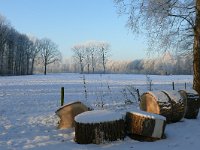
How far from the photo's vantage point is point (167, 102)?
11.4m

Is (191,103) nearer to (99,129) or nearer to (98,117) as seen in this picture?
(98,117)

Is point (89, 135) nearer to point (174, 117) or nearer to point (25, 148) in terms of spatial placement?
A: point (25, 148)

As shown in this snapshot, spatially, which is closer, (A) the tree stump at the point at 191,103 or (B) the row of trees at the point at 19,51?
(A) the tree stump at the point at 191,103

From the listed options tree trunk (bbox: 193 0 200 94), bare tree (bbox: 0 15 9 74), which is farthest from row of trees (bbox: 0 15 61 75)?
tree trunk (bbox: 193 0 200 94)

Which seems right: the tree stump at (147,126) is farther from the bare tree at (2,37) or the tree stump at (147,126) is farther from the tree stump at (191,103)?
the bare tree at (2,37)

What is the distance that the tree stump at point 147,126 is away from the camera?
9.35 meters

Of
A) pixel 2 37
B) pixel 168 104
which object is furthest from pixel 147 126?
pixel 2 37

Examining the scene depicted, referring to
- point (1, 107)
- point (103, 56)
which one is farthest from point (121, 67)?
→ point (1, 107)

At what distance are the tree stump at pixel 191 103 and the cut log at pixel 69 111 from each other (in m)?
3.69

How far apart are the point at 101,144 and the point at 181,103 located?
12.5 feet

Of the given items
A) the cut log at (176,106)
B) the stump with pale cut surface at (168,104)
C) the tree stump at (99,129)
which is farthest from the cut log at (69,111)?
the cut log at (176,106)

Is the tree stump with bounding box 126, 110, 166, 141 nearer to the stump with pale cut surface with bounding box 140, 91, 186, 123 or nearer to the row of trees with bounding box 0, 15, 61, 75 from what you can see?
the stump with pale cut surface with bounding box 140, 91, 186, 123

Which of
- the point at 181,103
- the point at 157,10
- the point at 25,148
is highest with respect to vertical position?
the point at 157,10

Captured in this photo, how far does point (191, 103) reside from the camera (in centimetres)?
1277
